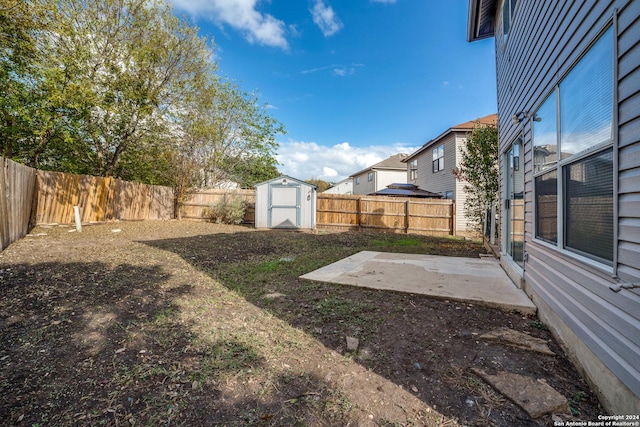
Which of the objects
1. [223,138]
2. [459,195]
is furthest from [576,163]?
[223,138]

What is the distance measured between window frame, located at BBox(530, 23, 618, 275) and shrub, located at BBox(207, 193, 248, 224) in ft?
36.1

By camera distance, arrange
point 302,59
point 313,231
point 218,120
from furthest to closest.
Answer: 1. point 218,120
2. point 302,59
3. point 313,231

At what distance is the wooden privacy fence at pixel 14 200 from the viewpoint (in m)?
5.16

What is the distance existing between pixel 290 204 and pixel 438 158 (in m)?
8.38

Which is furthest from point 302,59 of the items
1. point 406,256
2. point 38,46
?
point 406,256

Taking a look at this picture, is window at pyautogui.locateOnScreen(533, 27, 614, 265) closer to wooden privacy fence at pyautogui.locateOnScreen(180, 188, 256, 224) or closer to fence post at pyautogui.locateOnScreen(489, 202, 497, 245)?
fence post at pyautogui.locateOnScreen(489, 202, 497, 245)

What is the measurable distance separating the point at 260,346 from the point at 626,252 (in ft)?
8.13

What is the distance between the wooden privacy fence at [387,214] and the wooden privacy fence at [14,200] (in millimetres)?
9093

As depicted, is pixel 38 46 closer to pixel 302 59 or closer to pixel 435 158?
pixel 302 59

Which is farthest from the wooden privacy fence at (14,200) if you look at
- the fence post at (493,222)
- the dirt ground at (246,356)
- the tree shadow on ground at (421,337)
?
the fence post at (493,222)

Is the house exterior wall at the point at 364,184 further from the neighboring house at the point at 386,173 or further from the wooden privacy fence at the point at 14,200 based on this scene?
the wooden privacy fence at the point at 14,200

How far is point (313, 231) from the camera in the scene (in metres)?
11.6

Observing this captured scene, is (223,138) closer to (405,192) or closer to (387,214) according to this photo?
(387,214)

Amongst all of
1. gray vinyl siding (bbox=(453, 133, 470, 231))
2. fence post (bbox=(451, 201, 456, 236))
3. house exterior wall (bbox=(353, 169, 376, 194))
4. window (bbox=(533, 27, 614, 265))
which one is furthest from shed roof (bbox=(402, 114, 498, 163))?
window (bbox=(533, 27, 614, 265))
